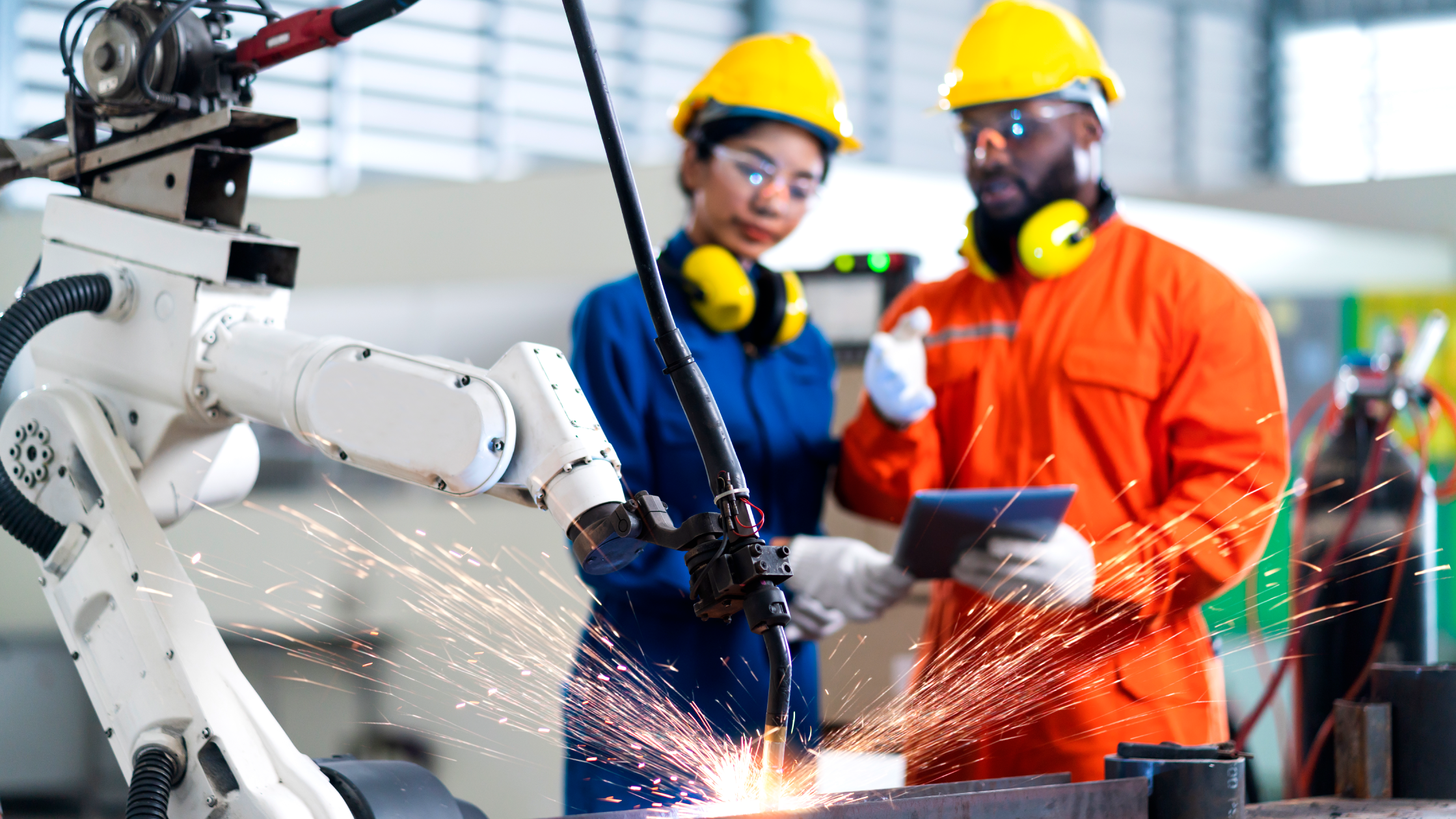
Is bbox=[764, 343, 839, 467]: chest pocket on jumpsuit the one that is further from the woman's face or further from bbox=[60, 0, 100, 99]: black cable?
Result: bbox=[60, 0, 100, 99]: black cable

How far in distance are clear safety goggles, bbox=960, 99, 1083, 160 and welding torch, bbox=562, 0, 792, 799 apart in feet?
3.95

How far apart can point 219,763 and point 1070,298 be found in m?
1.56

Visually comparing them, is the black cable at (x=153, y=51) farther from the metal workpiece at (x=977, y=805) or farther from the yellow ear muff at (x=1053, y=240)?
the yellow ear muff at (x=1053, y=240)

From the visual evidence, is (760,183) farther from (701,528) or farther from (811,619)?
(701,528)

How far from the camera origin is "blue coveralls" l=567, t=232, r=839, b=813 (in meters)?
2.06

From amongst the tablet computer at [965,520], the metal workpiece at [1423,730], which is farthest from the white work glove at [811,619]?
the metal workpiece at [1423,730]

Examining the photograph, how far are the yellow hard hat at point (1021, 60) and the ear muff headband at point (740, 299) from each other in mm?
453

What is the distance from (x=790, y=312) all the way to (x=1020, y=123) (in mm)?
527

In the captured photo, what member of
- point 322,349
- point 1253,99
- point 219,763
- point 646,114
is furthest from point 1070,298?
point 1253,99

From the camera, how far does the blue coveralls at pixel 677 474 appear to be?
81.0 inches

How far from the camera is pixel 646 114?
708 centimetres

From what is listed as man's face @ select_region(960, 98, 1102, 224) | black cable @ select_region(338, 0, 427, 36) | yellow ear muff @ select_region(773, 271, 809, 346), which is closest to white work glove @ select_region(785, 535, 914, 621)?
yellow ear muff @ select_region(773, 271, 809, 346)

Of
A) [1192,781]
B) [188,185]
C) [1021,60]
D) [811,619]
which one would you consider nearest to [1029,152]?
[1021,60]

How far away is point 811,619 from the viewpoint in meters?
2.17
